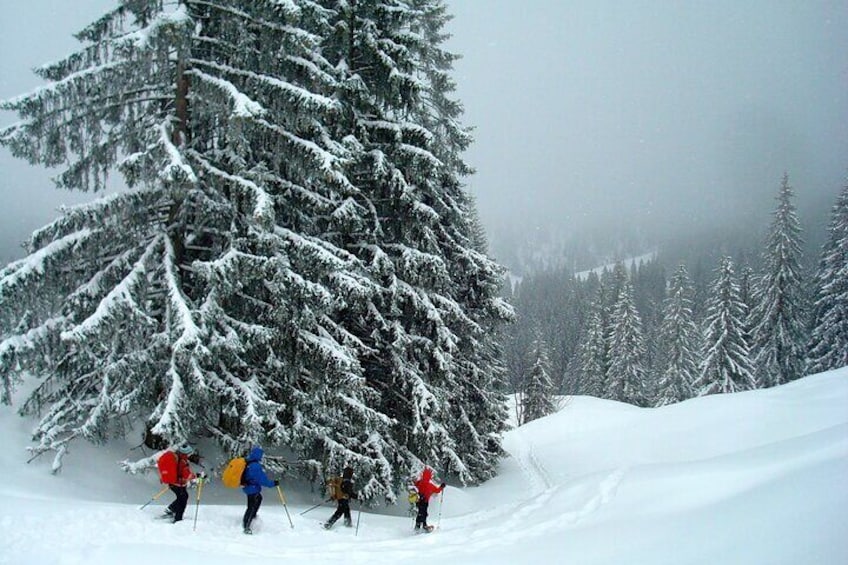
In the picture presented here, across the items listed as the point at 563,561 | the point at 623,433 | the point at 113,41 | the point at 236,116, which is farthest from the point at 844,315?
the point at 113,41

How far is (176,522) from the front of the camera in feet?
29.0

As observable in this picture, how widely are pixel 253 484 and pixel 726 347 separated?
38.0 metres

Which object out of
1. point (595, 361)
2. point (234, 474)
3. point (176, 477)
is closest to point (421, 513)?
point (234, 474)

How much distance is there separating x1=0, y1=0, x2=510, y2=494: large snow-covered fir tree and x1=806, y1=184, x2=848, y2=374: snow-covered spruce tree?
30.8 metres

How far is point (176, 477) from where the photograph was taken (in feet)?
29.2

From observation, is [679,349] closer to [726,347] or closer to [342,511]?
[726,347]

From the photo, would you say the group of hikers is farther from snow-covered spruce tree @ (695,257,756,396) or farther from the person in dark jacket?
snow-covered spruce tree @ (695,257,756,396)

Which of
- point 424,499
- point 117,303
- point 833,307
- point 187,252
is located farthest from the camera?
point 833,307

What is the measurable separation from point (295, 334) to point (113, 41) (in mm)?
6583

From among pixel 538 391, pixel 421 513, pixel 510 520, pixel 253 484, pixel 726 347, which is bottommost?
pixel 510 520

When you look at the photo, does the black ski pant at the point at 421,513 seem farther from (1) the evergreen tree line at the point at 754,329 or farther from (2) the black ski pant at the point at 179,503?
(1) the evergreen tree line at the point at 754,329

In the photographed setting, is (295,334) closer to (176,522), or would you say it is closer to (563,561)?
(176,522)

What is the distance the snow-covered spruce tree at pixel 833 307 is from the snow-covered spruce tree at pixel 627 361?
17997 mm

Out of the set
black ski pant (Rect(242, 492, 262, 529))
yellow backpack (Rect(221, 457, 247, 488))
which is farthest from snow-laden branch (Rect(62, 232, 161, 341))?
black ski pant (Rect(242, 492, 262, 529))
